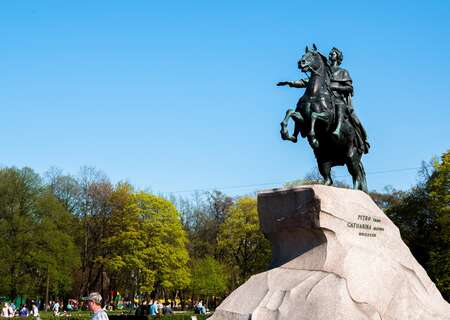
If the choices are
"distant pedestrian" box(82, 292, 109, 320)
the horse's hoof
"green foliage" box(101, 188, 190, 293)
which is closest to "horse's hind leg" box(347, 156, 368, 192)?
the horse's hoof

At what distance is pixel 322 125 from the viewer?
1495 centimetres

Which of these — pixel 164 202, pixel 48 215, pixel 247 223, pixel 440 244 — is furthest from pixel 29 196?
pixel 440 244

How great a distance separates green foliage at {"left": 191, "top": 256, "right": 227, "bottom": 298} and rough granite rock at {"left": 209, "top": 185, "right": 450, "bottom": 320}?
36544 millimetres

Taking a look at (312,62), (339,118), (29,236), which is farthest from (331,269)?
(29,236)

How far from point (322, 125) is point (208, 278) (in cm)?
3686

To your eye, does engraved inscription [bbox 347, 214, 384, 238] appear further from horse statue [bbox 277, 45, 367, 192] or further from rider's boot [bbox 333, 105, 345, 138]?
rider's boot [bbox 333, 105, 345, 138]

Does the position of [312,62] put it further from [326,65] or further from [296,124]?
[296,124]

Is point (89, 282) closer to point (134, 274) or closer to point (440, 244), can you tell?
point (134, 274)

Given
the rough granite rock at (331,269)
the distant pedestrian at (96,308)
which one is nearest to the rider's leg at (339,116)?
the rough granite rock at (331,269)

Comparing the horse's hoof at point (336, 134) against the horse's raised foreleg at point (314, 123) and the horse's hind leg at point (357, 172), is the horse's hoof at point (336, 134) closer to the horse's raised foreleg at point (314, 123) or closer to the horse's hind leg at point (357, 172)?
the horse's raised foreleg at point (314, 123)

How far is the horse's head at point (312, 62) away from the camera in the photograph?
594 inches

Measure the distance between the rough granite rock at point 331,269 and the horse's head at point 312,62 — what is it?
9.98ft

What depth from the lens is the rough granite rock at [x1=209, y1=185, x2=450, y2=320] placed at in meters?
12.4

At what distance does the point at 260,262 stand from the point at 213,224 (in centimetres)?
1035
